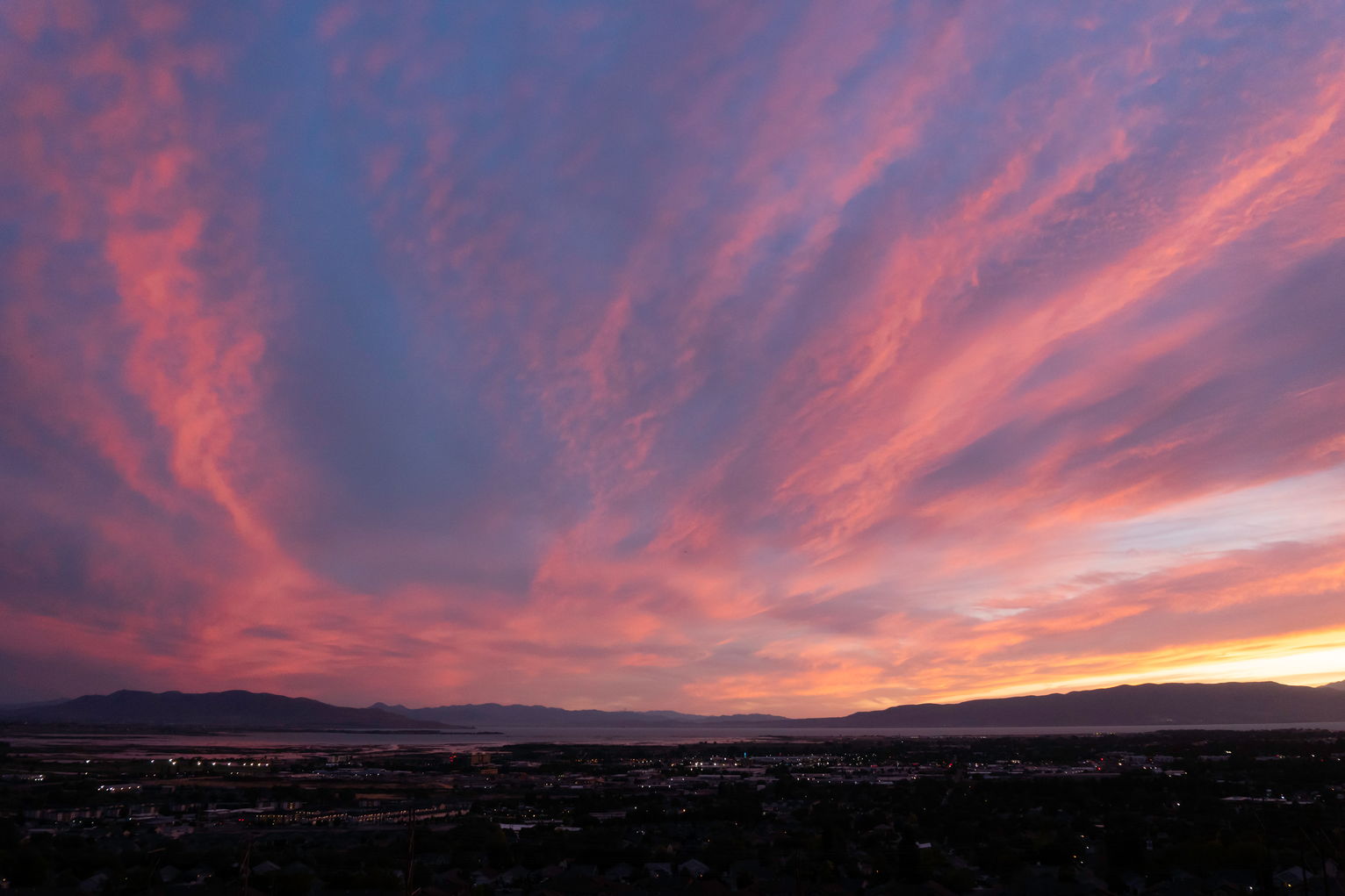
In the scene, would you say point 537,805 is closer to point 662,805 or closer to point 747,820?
point 662,805

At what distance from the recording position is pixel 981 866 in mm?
29328

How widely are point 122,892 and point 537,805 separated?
30251 millimetres

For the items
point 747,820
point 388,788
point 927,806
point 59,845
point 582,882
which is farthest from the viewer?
point 388,788

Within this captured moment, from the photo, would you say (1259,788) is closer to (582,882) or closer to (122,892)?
(582,882)

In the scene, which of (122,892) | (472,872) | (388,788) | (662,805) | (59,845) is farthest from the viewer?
(388,788)

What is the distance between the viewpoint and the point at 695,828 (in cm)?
3897

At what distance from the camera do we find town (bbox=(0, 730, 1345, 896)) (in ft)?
78.8

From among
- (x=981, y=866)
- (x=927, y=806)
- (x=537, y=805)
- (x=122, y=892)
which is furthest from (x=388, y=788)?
(x=981, y=866)

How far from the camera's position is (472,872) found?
27.1 m

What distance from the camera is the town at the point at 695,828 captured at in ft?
78.8

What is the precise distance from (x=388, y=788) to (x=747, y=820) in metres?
33.1

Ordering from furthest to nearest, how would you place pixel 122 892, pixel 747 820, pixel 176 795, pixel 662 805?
pixel 176 795 → pixel 662 805 → pixel 747 820 → pixel 122 892

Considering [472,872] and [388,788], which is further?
[388,788]

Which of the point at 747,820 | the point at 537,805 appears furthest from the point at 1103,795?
the point at 537,805
